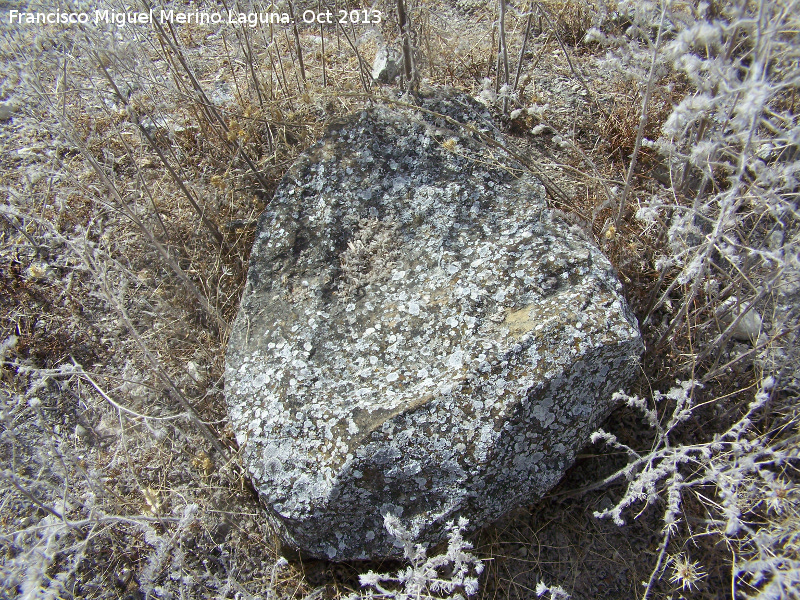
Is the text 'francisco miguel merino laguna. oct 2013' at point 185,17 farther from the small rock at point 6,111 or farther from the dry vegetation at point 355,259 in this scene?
the small rock at point 6,111

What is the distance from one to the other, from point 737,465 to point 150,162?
127 inches

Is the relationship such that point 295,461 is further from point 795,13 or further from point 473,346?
point 795,13

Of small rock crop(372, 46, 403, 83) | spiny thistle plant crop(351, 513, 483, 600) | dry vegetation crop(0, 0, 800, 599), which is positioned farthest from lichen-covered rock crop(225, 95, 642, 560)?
small rock crop(372, 46, 403, 83)

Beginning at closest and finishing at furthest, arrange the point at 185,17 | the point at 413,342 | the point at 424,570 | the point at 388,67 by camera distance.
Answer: the point at 424,570, the point at 413,342, the point at 388,67, the point at 185,17

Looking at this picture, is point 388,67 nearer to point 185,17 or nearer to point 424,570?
point 185,17

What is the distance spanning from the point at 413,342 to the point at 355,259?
0.48m

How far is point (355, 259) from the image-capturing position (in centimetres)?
220

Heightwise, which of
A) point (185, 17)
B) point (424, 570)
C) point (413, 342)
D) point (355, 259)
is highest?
point (185, 17)

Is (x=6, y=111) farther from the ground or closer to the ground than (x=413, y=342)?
farther from the ground

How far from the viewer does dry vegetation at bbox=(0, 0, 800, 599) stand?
1.69 m

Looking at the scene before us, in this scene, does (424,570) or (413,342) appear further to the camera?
(413,342)

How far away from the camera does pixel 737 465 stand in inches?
68.0

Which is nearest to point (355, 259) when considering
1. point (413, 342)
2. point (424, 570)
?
point (413, 342)

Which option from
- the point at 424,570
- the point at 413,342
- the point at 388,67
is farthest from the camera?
the point at 388,67
